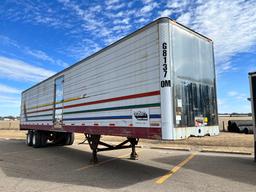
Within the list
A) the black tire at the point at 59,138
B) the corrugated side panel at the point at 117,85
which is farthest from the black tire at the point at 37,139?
the corrugated side panel at the point at 117,85

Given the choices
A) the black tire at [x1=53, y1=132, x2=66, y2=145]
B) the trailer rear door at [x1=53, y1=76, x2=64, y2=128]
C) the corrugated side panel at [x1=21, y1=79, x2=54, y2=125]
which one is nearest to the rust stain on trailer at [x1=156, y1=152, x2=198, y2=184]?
the trailer rear door at [x1=53, y1=76, x2=64, y2=128]

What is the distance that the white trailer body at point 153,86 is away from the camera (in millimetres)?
5691

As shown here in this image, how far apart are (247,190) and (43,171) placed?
599 centimetres

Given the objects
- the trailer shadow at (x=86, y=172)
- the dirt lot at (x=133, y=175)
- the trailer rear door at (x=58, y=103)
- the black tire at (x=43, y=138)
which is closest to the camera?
the dirt lot at (x=133, y=175)

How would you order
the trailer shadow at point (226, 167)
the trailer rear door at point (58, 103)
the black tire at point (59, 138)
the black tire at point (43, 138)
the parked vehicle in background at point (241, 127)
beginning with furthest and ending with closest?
the parked vehicle in background at point (241, 127)
the black tire at point (59, 138)
the black tire at point (43, 138)
the trailer rear door at point (58, 103)
the trailer shadow at point (226, 167)

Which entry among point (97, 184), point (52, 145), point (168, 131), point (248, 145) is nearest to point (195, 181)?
point (168, 131)

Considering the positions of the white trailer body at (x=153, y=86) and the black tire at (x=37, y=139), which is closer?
the white trailer body at (x=153, y=86)

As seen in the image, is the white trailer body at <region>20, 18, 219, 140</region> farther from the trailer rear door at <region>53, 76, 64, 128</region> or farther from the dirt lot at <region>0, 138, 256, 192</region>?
the trailer rear door at <region>53, 76, 64, 128</region>

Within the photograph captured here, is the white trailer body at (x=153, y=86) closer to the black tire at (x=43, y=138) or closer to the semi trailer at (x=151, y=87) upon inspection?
the semi trailer at (x=151, y=87)

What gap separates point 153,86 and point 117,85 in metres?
1.64

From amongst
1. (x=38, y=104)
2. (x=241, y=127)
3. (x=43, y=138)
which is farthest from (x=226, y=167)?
(x=241, y=127)

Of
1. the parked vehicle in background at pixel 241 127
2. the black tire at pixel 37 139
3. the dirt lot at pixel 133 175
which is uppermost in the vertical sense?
the parked vehicle in background at pixel 241 127

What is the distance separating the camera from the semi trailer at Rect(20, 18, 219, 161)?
570 centimetres

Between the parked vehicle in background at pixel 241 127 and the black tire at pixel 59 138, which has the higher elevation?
the parked vehicle in background at pixel 241 127
